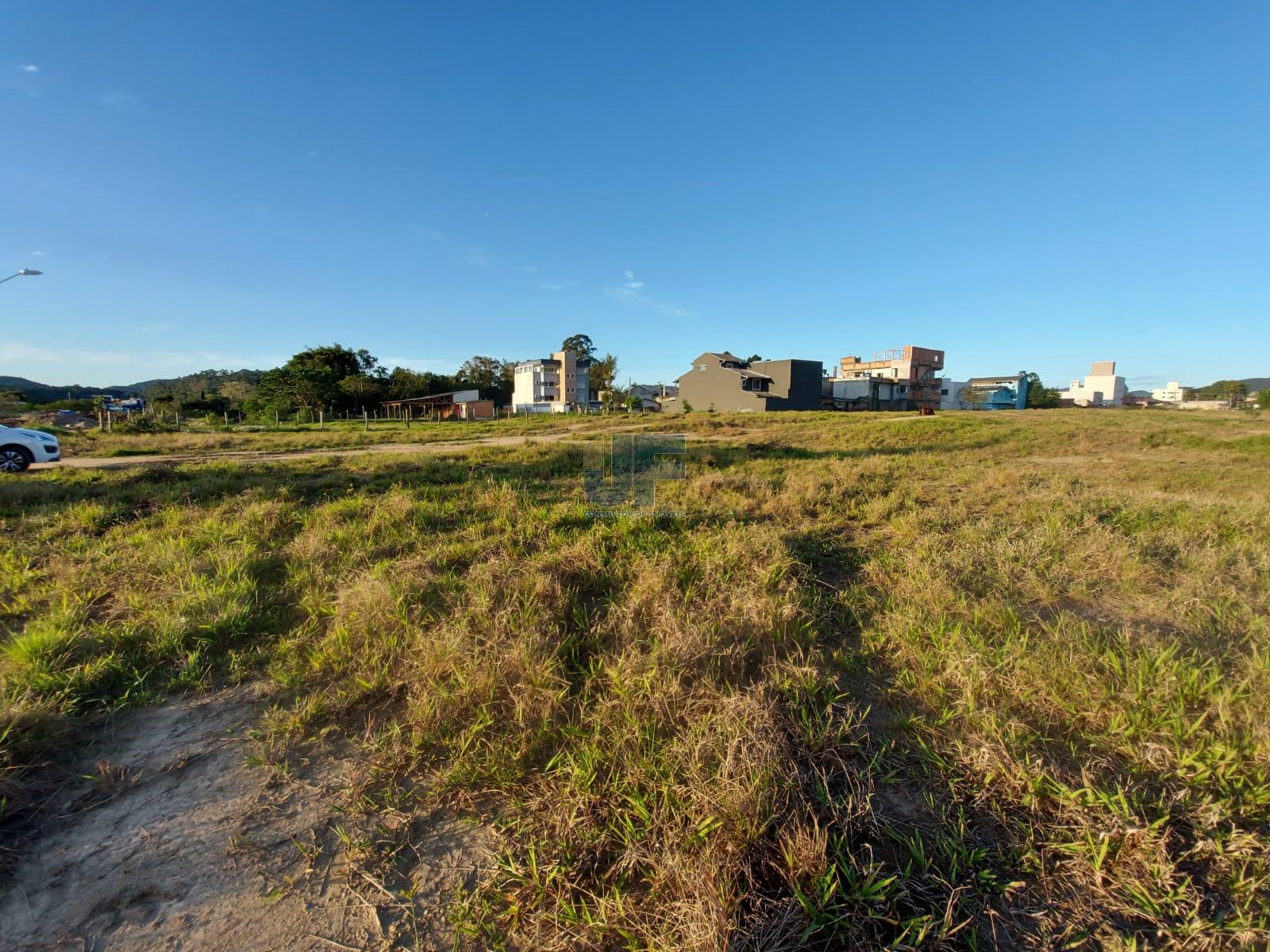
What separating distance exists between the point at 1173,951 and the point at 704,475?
6.61 m

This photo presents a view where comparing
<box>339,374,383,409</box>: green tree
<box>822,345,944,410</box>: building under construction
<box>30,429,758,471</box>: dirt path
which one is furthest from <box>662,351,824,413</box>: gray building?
<box>339,374,383,409</box>: green tree

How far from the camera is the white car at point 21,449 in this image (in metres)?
9.45

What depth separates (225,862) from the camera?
65.4 inches

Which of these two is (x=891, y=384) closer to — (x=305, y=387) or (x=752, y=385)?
(x=752, y=385)

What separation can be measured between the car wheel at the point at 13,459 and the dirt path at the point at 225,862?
40.2ft

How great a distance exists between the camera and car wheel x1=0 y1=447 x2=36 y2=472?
944 cm

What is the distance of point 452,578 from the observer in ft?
11.5

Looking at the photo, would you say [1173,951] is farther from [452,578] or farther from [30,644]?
[30,644]

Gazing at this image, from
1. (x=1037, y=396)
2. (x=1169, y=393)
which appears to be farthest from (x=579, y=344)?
(x=1169, y=393)

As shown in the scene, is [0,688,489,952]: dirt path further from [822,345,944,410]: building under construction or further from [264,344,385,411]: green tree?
[822,345,944,410]: building under construction

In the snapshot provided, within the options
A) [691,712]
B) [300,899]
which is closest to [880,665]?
[691,712]

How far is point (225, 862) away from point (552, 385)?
59.3 metres

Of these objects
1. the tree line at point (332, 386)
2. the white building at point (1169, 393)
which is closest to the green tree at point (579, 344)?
the tree line at point (332, 386)

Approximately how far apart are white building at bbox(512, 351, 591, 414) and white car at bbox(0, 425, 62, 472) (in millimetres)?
44857
